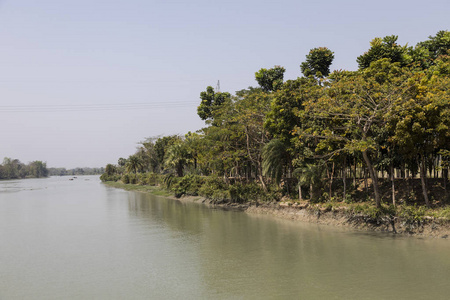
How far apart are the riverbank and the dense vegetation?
1.04m

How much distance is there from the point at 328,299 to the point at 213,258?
721 centimetres

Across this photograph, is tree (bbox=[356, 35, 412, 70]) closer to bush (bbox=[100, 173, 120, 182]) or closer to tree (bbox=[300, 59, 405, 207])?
tree (bbox=[300, 59, 405, 207])

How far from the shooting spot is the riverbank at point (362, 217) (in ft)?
66.5

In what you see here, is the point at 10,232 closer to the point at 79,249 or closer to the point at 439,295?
the point at 79,249

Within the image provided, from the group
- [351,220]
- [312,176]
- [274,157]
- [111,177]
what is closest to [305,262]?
[351,220]

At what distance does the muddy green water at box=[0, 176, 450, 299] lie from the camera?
13.6 metres

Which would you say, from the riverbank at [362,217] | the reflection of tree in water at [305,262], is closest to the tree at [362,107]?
the riverbank at [362,217]

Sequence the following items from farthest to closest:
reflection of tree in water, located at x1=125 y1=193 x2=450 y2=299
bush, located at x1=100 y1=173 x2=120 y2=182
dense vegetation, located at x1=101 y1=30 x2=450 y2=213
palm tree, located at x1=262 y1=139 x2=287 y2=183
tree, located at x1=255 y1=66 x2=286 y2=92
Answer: bush, located at x1=100 y1=173 x2=120 y2=182
tree, located at x1=255 y1=66 x2=286 y2=92
palm tree, located at x1=262 y1=139 x2=287 y2=183
dense vegetation, located at x1=101 y1=30 x2=450 y2=213
reflection of tree in water, located at x1=125 y1=193 x2=450 y2=299

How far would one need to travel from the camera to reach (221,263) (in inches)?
676

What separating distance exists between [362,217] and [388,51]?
579 inches

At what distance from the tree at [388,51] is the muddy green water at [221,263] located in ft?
51.3

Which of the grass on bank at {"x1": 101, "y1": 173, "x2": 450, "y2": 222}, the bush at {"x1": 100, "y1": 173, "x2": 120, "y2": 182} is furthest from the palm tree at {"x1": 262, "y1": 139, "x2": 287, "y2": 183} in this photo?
the bush at {"x1": 100, "y1": 173, "x2": 120, "y2": 182}

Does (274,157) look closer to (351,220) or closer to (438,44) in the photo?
(351,220)

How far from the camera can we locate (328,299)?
1238cm
